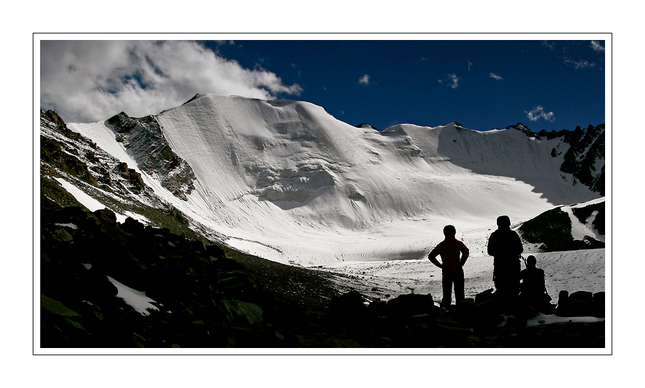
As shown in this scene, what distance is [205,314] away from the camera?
701 centimetres

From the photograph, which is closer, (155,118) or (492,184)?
(155,118)

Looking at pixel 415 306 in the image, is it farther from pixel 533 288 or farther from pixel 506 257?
pixel 533 288

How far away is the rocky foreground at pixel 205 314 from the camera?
5773mm

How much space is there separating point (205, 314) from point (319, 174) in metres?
104

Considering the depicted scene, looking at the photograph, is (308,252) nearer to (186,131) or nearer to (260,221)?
(260,221)

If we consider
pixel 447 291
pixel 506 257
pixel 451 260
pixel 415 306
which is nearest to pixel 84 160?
pixel 415 306

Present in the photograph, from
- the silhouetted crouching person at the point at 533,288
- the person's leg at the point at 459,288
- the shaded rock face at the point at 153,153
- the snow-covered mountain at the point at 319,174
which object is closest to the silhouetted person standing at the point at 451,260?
the person's leg at the point at 459,288

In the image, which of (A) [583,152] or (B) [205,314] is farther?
(A) [583,152]

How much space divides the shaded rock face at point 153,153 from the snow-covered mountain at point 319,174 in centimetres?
28

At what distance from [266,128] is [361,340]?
11946 centimetres

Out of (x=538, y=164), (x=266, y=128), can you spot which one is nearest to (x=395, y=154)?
(x=266, y=128)

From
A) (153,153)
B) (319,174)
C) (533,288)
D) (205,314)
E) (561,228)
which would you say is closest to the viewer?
(205,314)

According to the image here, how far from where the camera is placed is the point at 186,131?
358 ft

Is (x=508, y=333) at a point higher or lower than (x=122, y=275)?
lower
